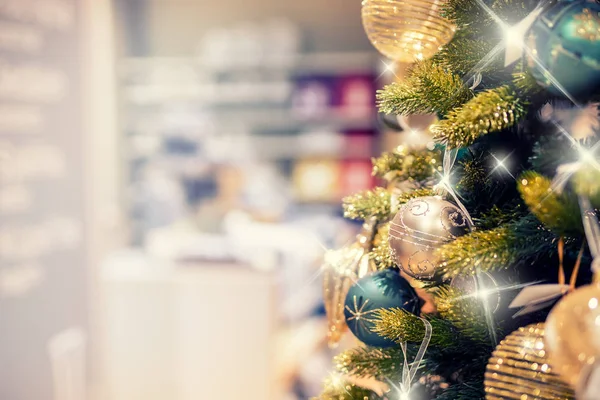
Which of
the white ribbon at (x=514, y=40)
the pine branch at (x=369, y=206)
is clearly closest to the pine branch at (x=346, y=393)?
the pine branch at (x=369, y=206)

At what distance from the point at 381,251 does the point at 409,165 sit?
0.43 feet

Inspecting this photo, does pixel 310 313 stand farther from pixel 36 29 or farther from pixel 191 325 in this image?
pixel 36 29

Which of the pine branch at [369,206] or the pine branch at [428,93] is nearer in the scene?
the pine branch at [428,93]

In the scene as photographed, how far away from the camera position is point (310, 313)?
2.91 m

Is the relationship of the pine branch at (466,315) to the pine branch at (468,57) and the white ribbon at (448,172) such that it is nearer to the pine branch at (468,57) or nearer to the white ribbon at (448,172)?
the white ribbon at (448,172)

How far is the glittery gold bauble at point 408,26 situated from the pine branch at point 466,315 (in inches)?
11.9

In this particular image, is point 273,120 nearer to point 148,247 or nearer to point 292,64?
point 292,64

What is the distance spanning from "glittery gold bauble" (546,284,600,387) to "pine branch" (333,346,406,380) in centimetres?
24

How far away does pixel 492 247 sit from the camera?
0.48 metres

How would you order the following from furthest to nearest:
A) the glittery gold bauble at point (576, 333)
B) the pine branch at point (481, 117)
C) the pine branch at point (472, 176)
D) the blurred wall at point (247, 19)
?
1. the blurred wall at point (247, 19)
2. the pine branch at point (472, 176)
3. the pine branch at point (481, 117)
4. the glittery gold bauble at point (576, 333)

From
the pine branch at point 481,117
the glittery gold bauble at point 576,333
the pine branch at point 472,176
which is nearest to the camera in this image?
the glittery gold bauble at point 576,333

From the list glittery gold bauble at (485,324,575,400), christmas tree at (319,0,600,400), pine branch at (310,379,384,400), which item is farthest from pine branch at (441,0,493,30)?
pine branch at (310,379,384,400)

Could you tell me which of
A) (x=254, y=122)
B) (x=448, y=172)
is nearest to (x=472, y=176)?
(x=448, y=172)

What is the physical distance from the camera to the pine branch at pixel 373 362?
634mm
